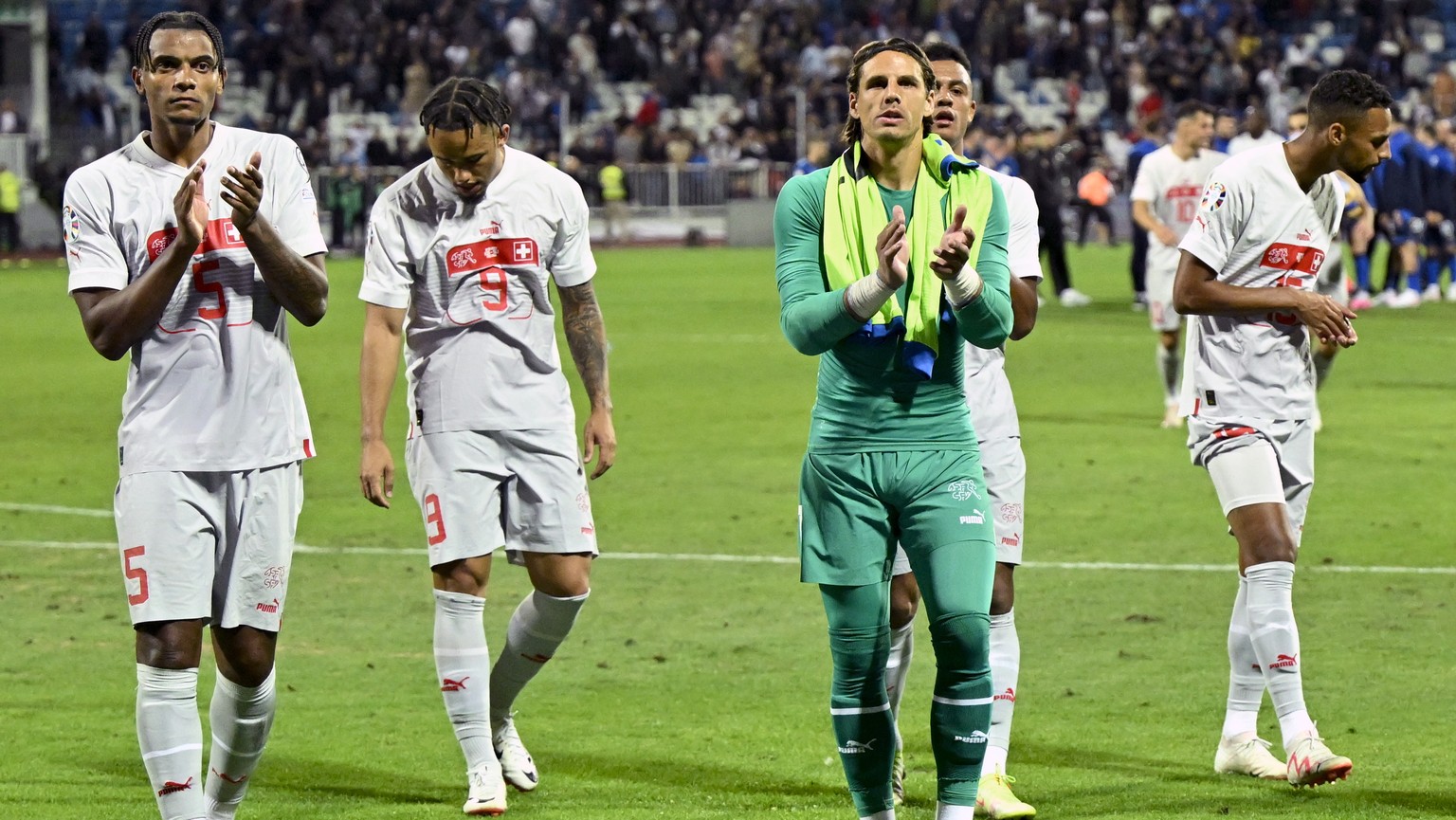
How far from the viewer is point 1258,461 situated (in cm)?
652

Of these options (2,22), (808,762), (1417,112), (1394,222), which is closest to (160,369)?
(808,762)

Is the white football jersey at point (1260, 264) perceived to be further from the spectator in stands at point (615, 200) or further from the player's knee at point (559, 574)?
the spectator in stands at point (615, 200)

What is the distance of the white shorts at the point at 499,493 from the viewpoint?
6.20 meters

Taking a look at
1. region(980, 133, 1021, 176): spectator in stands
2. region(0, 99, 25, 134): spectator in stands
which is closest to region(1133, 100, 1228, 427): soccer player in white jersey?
region(980, 133, 1021, 176): spectator in stands

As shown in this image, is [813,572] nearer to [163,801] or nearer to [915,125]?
[915,125]

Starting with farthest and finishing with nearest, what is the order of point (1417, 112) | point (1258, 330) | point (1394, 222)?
point (1417, 112)
point (1394, 222)
point (1258, 330)

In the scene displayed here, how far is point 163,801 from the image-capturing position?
5.23 metres

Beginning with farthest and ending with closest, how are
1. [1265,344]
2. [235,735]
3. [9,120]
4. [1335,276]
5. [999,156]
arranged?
[9,120]
[999,156]
[1335,276]
[1265,344]
[235,735]

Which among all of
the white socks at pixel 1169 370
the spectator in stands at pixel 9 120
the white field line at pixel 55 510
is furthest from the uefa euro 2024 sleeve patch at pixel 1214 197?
the spectator in stands at pixel 9 120

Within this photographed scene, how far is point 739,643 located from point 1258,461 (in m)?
2.67

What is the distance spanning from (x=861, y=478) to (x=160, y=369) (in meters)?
1.74

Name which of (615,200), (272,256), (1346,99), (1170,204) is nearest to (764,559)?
(1346,99)

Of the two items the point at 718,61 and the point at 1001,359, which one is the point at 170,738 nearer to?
the point at 1001,359

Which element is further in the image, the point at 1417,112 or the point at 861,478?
the point at 1417,112
